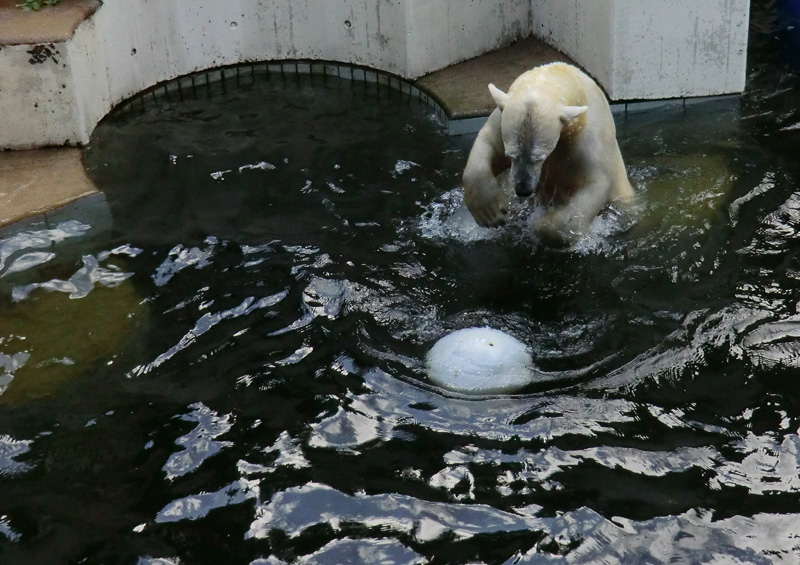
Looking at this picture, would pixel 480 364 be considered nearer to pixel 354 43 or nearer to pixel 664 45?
Result: pixel 664 45

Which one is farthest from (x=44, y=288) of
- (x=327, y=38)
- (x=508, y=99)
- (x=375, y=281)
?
(x=327, y=38)

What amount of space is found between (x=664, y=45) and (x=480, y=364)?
4.24 m

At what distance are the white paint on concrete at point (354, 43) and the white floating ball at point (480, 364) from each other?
3.86 m

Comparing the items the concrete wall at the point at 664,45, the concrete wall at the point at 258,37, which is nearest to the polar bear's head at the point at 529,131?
the concrete wall at the point at 664,45

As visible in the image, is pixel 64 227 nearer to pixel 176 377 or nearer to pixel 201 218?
pixel 201 218

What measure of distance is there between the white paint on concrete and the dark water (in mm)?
592

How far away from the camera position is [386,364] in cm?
498

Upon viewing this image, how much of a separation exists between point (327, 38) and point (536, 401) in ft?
17.3

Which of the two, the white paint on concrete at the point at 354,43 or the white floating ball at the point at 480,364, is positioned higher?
the white paint on concrete at the point at 354,43

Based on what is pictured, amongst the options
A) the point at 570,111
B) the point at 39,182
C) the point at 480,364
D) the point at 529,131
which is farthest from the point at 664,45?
the point at 39,182

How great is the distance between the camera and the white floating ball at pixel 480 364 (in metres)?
4.71

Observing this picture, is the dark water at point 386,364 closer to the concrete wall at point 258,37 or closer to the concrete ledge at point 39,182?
the concrete ledge at point 39,182

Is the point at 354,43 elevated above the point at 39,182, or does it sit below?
above

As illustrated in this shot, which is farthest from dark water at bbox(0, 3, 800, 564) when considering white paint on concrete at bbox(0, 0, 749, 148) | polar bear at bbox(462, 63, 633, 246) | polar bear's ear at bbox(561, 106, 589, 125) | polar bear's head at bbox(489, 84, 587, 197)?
polar bear's ear at bbox(561, 106, 589, 125)
